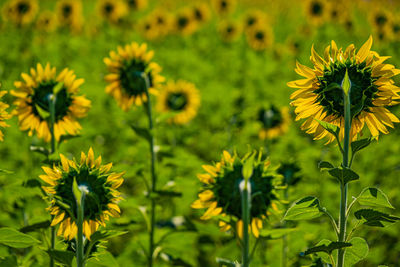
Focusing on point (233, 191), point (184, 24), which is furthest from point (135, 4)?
point (233, 191)

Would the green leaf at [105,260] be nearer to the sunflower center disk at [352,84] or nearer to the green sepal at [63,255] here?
the green sepal at [63,255]

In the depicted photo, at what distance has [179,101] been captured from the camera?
345 centimetres

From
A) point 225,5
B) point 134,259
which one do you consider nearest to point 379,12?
point 225,5

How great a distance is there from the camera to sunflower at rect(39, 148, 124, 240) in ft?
3.63

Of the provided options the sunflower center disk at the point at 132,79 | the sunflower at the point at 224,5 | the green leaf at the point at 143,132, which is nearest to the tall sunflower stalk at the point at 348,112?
the green leaf at the point at 143,132

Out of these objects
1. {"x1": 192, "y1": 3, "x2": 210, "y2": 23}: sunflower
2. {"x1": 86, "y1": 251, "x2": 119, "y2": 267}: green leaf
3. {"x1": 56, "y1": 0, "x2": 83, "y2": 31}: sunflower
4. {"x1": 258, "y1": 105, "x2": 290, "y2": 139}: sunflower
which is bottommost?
{"x1": 86, "y1": 251, "x2": 119, "y2": 267}: green leaf

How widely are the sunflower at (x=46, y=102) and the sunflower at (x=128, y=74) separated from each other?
0.32 m

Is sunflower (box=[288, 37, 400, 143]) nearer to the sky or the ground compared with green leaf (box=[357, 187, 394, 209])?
nearer to the sky

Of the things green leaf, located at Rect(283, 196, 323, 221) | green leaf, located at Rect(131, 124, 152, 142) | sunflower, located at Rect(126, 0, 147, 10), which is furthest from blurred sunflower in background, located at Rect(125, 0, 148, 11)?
green leaf, located at Rect(283, 196, 323, 221)

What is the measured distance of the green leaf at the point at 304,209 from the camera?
1046 millimetres

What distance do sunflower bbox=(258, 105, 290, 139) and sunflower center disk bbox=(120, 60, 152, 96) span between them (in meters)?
1.01

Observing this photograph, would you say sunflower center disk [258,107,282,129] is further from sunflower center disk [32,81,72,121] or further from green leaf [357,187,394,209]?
green leaf [357,187,394,209]

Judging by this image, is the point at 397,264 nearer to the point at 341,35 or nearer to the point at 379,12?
the point at 379,12

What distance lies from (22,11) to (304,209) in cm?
433
